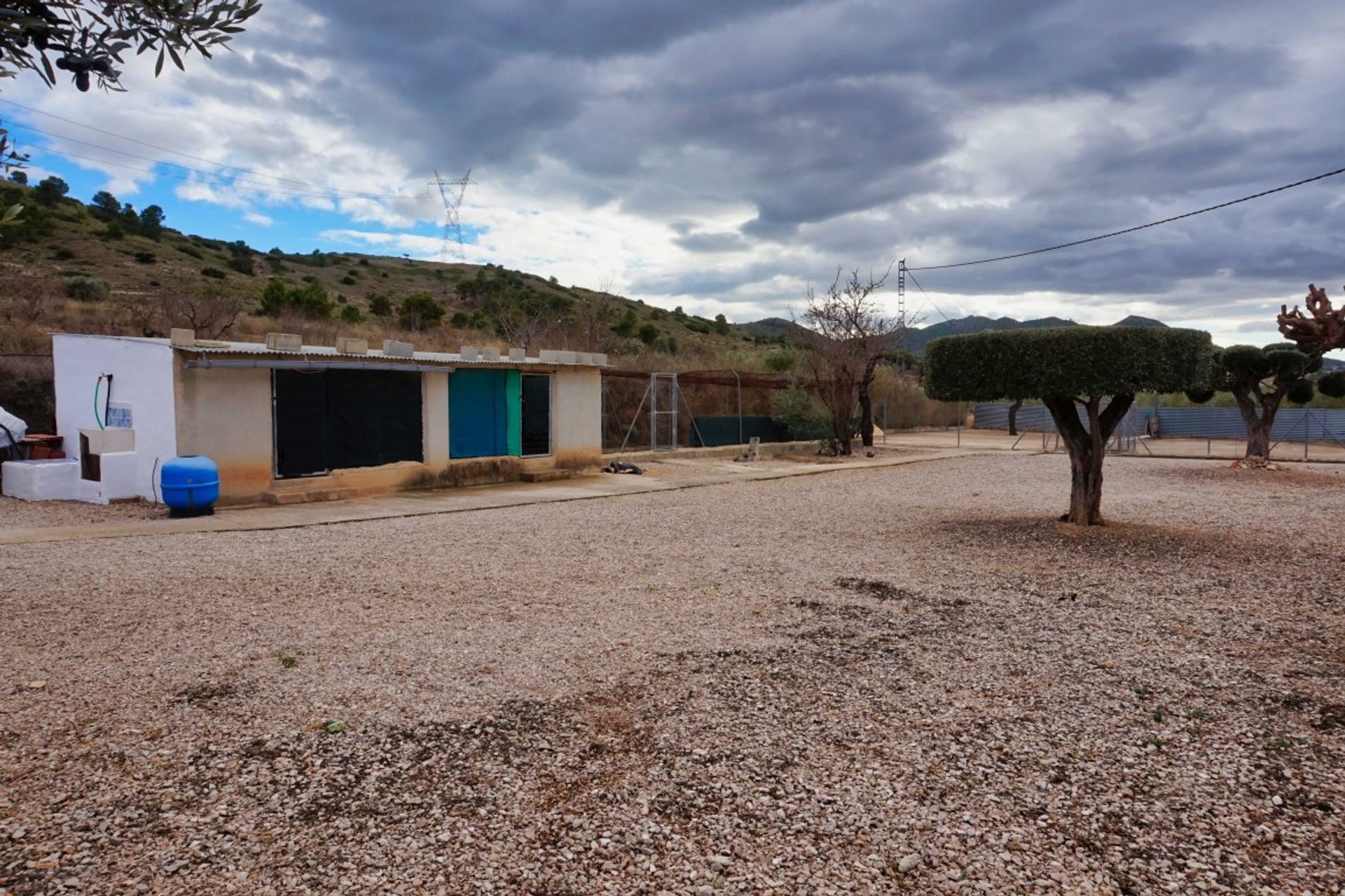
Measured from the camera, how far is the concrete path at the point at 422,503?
10.5m

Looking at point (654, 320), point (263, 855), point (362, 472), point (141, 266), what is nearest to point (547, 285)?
point (654, 320)

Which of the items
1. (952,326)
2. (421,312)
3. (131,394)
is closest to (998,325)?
(952,326)

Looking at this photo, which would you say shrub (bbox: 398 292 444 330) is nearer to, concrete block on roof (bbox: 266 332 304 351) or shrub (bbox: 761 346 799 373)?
shrub (bbox: 761 346 799 373)

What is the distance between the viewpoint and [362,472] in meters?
14.4

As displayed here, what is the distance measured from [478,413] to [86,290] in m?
20.3

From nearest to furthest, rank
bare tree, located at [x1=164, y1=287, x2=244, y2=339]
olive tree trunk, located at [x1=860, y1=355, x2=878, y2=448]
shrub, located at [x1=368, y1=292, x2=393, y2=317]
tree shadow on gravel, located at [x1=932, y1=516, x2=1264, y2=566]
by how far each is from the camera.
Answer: tree shadow on gravel, located at [x1=932, y1=516, x2=1264, y2=566] < bare tree, located at [x1=164, y1=287, x2=244, y2=339] < olive tree trunk, located at [x1=860, y1=355, x2=878, y2=448] < shrub, located at [x1=368, y1=292, x2=393, y2=317]

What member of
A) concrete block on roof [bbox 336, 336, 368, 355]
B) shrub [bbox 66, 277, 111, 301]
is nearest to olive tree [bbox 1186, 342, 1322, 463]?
concrete block on roof [bbox 336, 336, 368, 355]

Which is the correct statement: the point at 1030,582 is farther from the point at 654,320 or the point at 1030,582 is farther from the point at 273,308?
the point at 654,320

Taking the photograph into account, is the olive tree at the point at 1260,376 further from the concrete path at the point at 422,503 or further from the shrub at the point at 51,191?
the shrub at the point at 51,191

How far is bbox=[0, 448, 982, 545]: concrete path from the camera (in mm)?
10500

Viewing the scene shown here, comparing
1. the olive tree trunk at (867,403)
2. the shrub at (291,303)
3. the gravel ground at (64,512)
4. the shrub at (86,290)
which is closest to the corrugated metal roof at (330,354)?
the gravel ground at (64,512)

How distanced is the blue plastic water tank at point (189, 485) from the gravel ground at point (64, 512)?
532 mm

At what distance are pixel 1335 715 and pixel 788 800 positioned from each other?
331cm

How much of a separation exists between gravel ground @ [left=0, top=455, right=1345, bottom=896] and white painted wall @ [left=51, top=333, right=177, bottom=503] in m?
3.92
